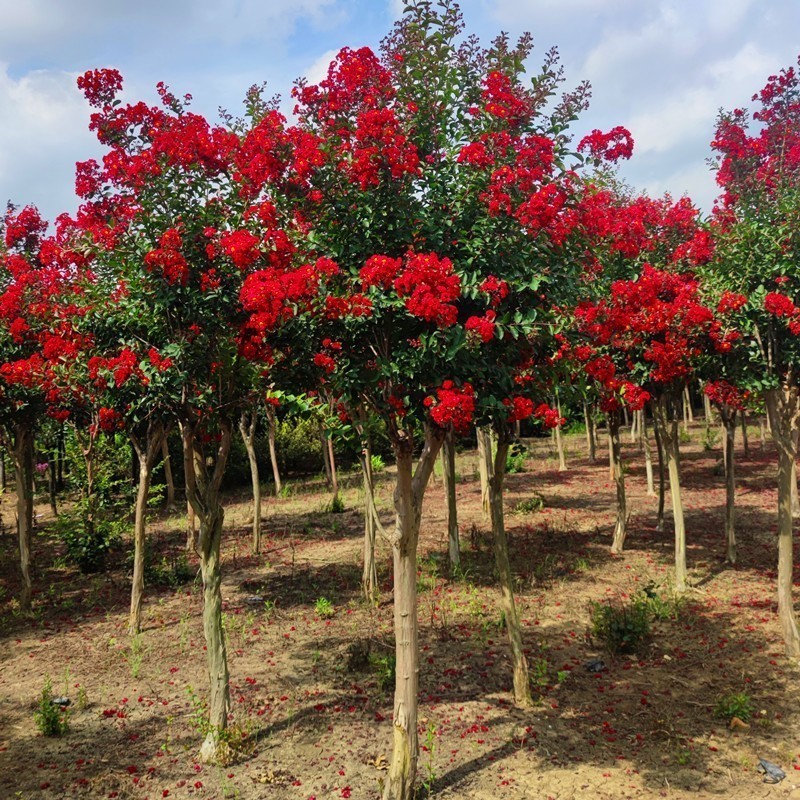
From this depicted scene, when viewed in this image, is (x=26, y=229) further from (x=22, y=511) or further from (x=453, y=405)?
(x=453, y=405)

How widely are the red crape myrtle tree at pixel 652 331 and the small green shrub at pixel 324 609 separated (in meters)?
5.52

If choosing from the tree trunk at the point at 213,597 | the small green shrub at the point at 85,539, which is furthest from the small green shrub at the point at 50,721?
the small green shrub at the point at 85,539

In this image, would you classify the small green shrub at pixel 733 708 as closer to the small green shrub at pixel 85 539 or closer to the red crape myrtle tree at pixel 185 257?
the red crape myrtle tree at pixel 185 257

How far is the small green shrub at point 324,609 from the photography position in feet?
36.7

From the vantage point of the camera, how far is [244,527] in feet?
61.2

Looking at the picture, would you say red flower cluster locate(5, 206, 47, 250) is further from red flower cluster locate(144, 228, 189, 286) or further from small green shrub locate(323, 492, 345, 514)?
small green shrub locate(323, 492, 345, 514)

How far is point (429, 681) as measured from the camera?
870cm

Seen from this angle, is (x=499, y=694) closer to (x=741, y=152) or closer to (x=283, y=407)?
(x=283, y=407)

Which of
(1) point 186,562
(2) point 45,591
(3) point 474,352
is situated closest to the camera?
(3) point 474,352

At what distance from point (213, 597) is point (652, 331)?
6.64 m

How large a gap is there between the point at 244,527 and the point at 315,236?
536 inches

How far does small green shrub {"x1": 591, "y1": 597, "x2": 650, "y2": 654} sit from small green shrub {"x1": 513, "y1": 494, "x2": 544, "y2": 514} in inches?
328

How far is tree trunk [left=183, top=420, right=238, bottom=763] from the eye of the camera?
23.1ft

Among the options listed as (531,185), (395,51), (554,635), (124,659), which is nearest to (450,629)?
(554,635)
